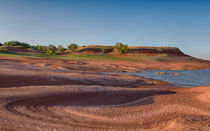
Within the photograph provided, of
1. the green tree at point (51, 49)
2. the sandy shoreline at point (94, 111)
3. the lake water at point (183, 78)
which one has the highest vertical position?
the green tree at point (51, 49)

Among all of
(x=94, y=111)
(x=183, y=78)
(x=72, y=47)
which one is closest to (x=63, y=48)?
(x=72, y=47)

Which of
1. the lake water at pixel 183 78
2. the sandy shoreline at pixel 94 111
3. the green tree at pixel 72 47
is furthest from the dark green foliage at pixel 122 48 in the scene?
the sandy shoreline at pixel 94 111

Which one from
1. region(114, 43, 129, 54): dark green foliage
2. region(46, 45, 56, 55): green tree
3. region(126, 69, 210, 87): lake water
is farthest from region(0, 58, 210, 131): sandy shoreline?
region(46, 45, 56, 55): green tree

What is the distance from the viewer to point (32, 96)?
920 cm

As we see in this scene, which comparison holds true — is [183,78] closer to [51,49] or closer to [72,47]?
[51,49]

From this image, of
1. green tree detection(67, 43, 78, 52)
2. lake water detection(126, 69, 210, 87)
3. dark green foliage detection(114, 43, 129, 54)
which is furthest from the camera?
green tree detection(67, 43, 78, 52)

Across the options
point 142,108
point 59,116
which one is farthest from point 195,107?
point 59,116

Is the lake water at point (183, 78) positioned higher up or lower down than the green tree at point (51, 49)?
lower down

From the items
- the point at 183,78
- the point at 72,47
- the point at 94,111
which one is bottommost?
the point at 183,78

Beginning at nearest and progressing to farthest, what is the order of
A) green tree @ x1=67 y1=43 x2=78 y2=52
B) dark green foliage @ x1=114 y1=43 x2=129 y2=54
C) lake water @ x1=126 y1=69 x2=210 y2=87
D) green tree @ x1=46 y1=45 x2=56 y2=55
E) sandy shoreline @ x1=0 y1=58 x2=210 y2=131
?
1. sandy shoreline @ x1=0 y1=58 x2=210 y2=131
2. lake water @ x1=126 y1=69 x2=210 y2=87
3. dark green foliage @ x1=114 y1=43 x2=129 y2=54
4. green tree @ x1=46 y1=45 x2=56 y2=55
5. green tree @ x1=67 y1=43 x2=78 y2=52

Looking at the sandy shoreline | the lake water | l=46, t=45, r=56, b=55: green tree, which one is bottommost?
the lake water

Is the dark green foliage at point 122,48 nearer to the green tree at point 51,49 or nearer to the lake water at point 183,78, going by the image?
the green tree at point 51,49

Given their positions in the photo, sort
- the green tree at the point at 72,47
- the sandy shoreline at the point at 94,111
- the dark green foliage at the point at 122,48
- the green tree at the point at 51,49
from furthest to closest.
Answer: the green tree at the point at 72,47 < the green tree at the point at 51,49 < the dark green foliage at the point at 122,48 < the sandy shoreline at the point at 94,111

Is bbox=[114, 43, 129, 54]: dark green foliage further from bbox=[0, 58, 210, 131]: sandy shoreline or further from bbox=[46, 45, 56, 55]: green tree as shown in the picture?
bbox=[0, 58, 210, 131]: sandy shoreline
